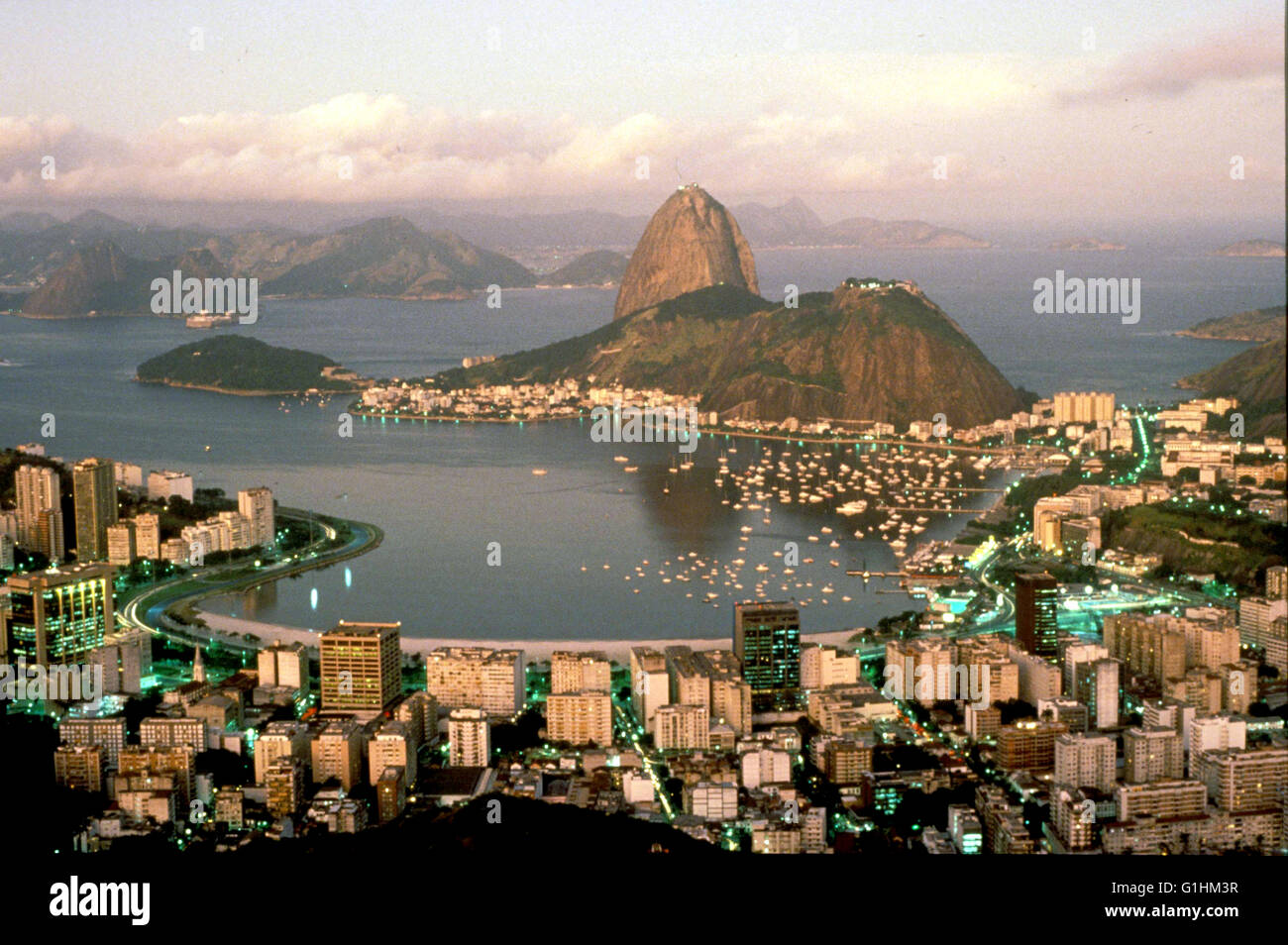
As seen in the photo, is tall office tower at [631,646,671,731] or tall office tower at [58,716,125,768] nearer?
tall office tower at [58,716,125,768]

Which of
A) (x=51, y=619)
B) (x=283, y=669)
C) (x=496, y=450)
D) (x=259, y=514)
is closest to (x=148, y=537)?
(x=259, y=514)

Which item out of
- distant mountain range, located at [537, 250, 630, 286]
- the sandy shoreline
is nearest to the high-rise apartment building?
the sandy shoreline

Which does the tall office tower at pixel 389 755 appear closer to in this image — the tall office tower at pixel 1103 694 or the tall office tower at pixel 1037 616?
the tall office tower at pixel 1103 694

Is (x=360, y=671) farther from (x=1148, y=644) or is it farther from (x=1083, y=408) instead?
(x=1083, y=408)

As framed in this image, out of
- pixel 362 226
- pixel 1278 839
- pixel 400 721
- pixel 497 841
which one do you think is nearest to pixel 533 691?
pixel 400 721

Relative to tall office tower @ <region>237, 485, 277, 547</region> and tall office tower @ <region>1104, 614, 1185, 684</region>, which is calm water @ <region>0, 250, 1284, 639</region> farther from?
tall office tower @ <region>1104, 614, 1185, 684</region>
